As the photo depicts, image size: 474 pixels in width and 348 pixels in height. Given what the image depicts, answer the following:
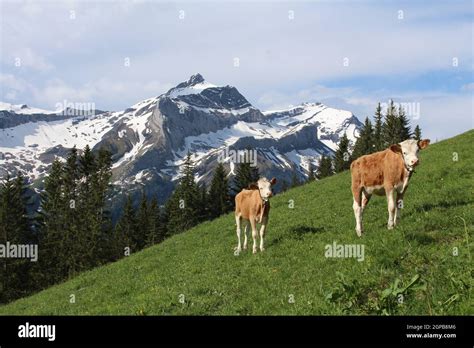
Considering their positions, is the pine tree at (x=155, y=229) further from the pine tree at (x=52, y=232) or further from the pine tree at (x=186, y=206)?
the pine tree at (x=52, y=232)

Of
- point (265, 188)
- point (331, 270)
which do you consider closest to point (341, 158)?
point (265, 188)

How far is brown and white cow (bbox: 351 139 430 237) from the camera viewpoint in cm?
1520

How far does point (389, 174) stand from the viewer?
51.8 ft

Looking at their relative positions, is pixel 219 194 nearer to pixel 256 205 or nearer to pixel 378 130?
pixel 378 130

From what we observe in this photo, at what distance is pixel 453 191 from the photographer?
746 inches

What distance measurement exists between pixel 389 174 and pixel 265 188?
15.7ft

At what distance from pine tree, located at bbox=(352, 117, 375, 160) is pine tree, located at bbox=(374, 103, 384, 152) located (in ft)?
4.95

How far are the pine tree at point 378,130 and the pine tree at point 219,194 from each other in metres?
42.9

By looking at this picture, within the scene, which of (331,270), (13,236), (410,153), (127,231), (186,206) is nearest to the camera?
(331,270)

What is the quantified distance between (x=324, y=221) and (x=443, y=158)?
41.8 ft

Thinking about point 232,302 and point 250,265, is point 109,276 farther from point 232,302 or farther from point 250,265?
point 232,302
